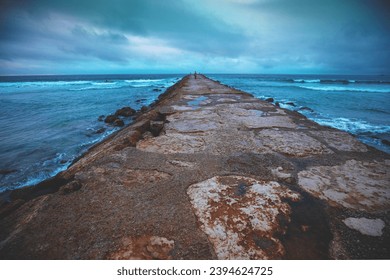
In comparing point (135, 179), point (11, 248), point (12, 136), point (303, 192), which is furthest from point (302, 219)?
point (12, 136)

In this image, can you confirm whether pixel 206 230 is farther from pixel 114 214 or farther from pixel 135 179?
pixel 135 179

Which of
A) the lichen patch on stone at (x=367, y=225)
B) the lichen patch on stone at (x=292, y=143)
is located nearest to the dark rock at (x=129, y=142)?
the lichen patch on stone at (x=292, y=143)

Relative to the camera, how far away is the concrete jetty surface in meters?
1.15

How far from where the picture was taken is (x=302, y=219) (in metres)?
1.35

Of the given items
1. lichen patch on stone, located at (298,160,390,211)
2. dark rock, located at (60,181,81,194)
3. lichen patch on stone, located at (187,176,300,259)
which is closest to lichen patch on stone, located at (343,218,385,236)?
lichen patch on stone, located at (298,160,390,211)

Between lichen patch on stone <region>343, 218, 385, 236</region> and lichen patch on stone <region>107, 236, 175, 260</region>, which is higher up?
lichen patch on stone <region>343, 218, 385, 236</region>

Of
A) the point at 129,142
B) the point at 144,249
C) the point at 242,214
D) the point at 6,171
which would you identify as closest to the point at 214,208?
the point at 242,214

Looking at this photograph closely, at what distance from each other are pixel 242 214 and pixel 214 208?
194 mm

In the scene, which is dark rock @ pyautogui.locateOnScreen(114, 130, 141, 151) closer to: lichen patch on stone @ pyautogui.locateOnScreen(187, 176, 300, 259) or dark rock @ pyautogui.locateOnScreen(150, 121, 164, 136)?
dark rock @ pyautogui.locateOnScreen(150, 121, 164, 136)

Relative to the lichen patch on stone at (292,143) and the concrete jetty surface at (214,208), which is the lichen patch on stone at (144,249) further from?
the lichen patch on stone at (292,143)

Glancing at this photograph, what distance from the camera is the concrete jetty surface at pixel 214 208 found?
3.77 feet

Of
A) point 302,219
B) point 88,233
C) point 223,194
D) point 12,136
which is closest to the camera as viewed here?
point 88,233

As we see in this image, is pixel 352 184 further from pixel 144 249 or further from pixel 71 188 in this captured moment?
pixel 71 188

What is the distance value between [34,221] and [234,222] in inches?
52.2
